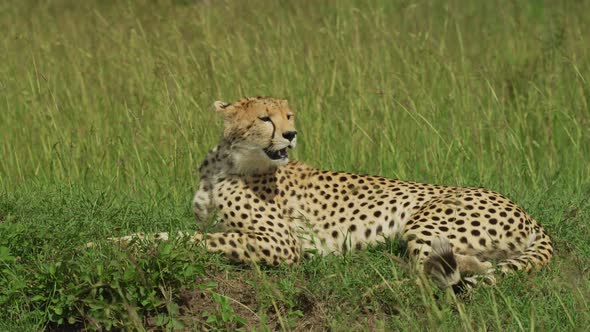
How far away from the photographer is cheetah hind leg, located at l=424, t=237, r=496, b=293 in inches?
138

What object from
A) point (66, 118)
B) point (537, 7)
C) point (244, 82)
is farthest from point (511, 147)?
point (537, 7)

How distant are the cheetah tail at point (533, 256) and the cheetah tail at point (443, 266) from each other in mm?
516

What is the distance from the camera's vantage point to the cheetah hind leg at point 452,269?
3508 mm

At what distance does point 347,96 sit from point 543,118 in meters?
1.33

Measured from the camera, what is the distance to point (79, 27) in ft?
28.1

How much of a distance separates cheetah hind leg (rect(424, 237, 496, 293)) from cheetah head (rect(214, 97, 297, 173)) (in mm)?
1040

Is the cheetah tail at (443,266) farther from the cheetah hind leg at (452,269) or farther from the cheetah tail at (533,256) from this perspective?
the cheetah tail at (533,256)

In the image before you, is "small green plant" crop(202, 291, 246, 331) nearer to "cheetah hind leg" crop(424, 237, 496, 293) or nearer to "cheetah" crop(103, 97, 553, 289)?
"cheetah" crop(103, 97, 553, 289)

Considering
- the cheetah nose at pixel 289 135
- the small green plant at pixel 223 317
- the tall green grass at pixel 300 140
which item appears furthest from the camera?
the cheetah nose at pixel 289 135

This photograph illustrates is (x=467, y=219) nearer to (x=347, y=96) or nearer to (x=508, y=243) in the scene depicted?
(x=508, y=243)

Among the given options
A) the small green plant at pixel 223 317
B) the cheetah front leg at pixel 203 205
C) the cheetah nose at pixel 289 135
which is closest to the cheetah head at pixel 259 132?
the cheetah nose at pixel 289 135

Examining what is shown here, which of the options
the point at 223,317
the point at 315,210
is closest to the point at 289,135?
the point at 315,210

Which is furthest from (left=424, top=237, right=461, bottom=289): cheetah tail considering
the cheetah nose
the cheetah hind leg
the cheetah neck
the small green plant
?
the cheetah neck

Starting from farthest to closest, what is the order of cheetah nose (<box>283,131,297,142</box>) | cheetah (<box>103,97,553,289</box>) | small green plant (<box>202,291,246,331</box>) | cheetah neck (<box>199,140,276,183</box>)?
1. cheetah neck (<box>199,140,276,183</box>)
2. cheetah nose (<box>283,131,297,142</box>)
3. cheetah (<box>103,97,553,289</box>)
4. small green plant (<box>202,291,246,331</box>)
